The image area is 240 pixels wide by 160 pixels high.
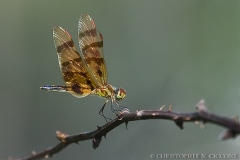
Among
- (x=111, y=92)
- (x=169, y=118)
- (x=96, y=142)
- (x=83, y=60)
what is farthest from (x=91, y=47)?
(x=169, y=118)

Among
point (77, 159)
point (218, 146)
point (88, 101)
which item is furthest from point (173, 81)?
point (218, 146)

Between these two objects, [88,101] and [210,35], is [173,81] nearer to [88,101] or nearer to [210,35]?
[210,35]

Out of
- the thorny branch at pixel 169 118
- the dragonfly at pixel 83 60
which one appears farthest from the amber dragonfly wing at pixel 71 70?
the thorny branch at pixel 169 118

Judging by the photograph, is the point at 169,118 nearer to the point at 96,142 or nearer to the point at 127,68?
the point at 96,142

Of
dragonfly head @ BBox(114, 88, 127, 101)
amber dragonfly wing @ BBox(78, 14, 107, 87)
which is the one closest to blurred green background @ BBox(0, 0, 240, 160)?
amber dragonfly wing @ BBox(78, 14, 107, 87)

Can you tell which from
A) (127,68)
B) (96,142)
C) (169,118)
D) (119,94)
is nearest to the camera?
(169,118)

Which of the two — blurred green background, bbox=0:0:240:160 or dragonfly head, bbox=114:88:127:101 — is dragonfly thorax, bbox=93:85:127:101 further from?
blurred green background, bbox=0:0:240:160
